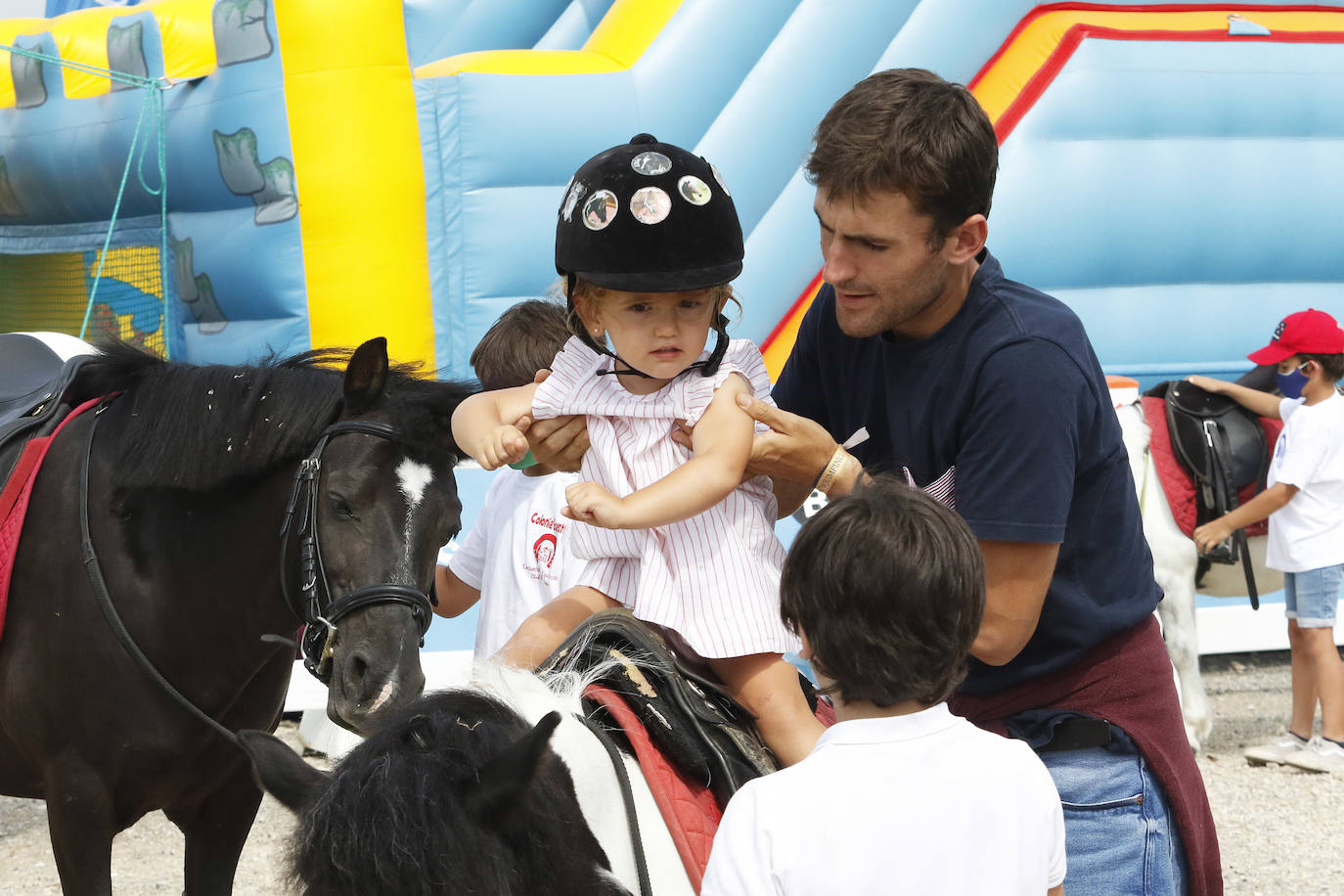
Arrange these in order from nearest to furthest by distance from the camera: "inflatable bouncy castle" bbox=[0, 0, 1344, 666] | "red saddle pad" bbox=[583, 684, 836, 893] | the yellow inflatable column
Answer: "red saddle pad" bbox=[583, 684, 836, 893], the yellow inflatable column, "inflatable bouncy castle" bbox=[0, 0, 1344, 666]

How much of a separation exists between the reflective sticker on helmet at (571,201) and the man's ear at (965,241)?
542 millimetres

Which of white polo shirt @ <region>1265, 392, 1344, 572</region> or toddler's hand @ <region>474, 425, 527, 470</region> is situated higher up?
toddler's hand @ <region>474, 425, 527, 470</region>

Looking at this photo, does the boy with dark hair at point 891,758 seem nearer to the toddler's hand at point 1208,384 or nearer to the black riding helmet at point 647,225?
the black riding helmet at point 647,225

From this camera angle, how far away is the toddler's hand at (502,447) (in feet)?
5.76

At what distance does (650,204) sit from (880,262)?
351 millimetres

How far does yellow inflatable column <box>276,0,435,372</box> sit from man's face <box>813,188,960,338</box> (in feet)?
13.0

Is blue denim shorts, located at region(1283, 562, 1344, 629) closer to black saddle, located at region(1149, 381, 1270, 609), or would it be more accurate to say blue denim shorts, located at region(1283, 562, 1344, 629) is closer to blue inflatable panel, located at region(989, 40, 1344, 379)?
black saddle, located at region(1149, 381, 1270, 609)

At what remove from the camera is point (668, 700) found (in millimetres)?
1500

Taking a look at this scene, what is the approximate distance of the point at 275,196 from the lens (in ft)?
17.6

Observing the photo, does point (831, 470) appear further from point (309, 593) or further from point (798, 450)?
point (309, 593)

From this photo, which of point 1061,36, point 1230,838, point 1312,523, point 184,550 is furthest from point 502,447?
point 1061,36

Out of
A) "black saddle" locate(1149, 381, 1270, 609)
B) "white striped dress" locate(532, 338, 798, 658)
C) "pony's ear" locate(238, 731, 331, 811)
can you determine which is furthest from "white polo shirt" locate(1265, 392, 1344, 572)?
"pony's ear" locate(238, 731, 331, 811)

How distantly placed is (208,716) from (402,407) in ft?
2.38

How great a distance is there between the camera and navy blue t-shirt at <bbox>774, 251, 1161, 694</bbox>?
4.68 ft
